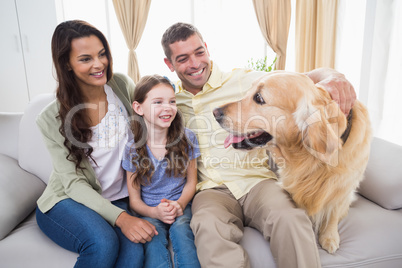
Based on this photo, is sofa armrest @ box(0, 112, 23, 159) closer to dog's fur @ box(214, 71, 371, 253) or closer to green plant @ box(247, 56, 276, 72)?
dog's fur @ box(214, 71, 371, 253)

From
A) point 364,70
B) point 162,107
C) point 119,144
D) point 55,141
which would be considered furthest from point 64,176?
point 364,70

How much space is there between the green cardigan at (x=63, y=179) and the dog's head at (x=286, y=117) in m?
0.69

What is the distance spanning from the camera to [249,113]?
3.81 ft

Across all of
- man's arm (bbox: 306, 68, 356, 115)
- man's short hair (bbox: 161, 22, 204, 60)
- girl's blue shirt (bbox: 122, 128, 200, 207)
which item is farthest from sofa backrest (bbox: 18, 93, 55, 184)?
man's arm (bbox: 306, 68, 356, 115)

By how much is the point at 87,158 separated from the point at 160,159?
1.25ft

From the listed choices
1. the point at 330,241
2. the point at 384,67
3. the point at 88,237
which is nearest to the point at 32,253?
the point at 88,237

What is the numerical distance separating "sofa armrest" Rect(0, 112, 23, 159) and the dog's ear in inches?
70.7

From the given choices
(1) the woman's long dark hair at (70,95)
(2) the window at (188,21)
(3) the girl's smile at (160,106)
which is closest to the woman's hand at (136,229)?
(1) the woman's long dark hair at (70,95)

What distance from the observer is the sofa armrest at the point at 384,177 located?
1.30 meters

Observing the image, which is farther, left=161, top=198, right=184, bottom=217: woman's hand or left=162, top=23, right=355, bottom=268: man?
left=161, top=198, right=184, bottom=217: woman's hand

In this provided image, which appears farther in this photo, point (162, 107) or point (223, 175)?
point (223, 175)

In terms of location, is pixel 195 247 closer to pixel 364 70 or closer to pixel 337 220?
pixel 337 220

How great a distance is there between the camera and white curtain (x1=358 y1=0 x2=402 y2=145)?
284 centimetres

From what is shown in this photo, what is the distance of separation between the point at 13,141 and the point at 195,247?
146cm
